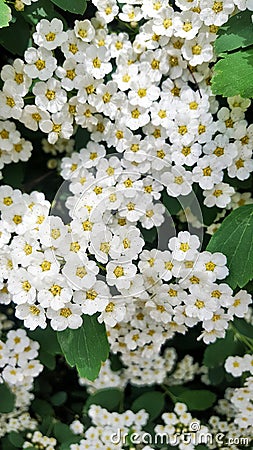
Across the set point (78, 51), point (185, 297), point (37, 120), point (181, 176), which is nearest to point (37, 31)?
point (78, 51)

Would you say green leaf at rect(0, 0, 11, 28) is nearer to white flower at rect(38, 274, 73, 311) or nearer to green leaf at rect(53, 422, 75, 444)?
white flower at rect(38, 274, 73, 311)

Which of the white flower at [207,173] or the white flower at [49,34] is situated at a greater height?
the white flower at [49,34]

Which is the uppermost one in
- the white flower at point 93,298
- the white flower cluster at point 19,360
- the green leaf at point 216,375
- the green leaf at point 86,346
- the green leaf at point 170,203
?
the green leaf at point 170,203

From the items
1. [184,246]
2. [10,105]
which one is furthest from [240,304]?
[10,105]

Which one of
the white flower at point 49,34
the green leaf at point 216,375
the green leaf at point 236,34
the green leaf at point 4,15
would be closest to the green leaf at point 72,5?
the white flower at point 49,34

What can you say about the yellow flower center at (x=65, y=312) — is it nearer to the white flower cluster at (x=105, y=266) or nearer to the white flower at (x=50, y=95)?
the white flower cluster at (x=105, y=266)

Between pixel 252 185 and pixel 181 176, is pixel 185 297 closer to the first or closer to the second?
pixel 181 176

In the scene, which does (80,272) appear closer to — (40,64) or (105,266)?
(105,266)
